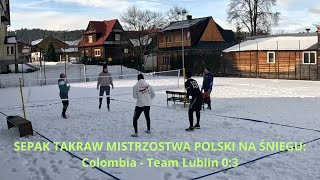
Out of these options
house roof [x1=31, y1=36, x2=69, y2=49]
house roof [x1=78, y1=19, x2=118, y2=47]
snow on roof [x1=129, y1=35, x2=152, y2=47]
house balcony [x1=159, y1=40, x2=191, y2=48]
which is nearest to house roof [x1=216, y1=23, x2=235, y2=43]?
house balcony [x1=159, y1=40, x2=191, y2=48]

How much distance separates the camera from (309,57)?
31.5 m

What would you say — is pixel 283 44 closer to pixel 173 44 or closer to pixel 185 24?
pixel 185 24

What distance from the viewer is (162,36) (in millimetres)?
51000

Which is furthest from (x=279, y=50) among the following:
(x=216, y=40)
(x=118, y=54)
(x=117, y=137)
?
(x=118, y=54)


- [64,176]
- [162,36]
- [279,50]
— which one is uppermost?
[162,36]

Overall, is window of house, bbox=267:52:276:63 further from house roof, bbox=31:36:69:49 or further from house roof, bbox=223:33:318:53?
house roof, bbox=31:36:69:49

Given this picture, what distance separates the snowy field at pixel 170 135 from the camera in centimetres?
638

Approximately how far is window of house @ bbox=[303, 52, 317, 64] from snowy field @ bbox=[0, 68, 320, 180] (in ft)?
52.7

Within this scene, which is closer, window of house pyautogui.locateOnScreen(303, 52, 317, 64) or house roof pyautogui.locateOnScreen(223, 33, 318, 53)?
window of house pyautogui.locateOnScreen(303, 52, 317, 64)

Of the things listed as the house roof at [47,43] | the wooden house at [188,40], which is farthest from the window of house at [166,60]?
the house roof at [47,43]

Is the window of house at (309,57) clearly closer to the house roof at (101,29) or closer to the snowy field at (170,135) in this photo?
the snowy field at (170,135)

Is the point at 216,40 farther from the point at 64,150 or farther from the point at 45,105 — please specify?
the point at 64,150

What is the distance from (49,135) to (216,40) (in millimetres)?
43181

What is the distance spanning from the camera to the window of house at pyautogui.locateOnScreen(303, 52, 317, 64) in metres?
31.2
